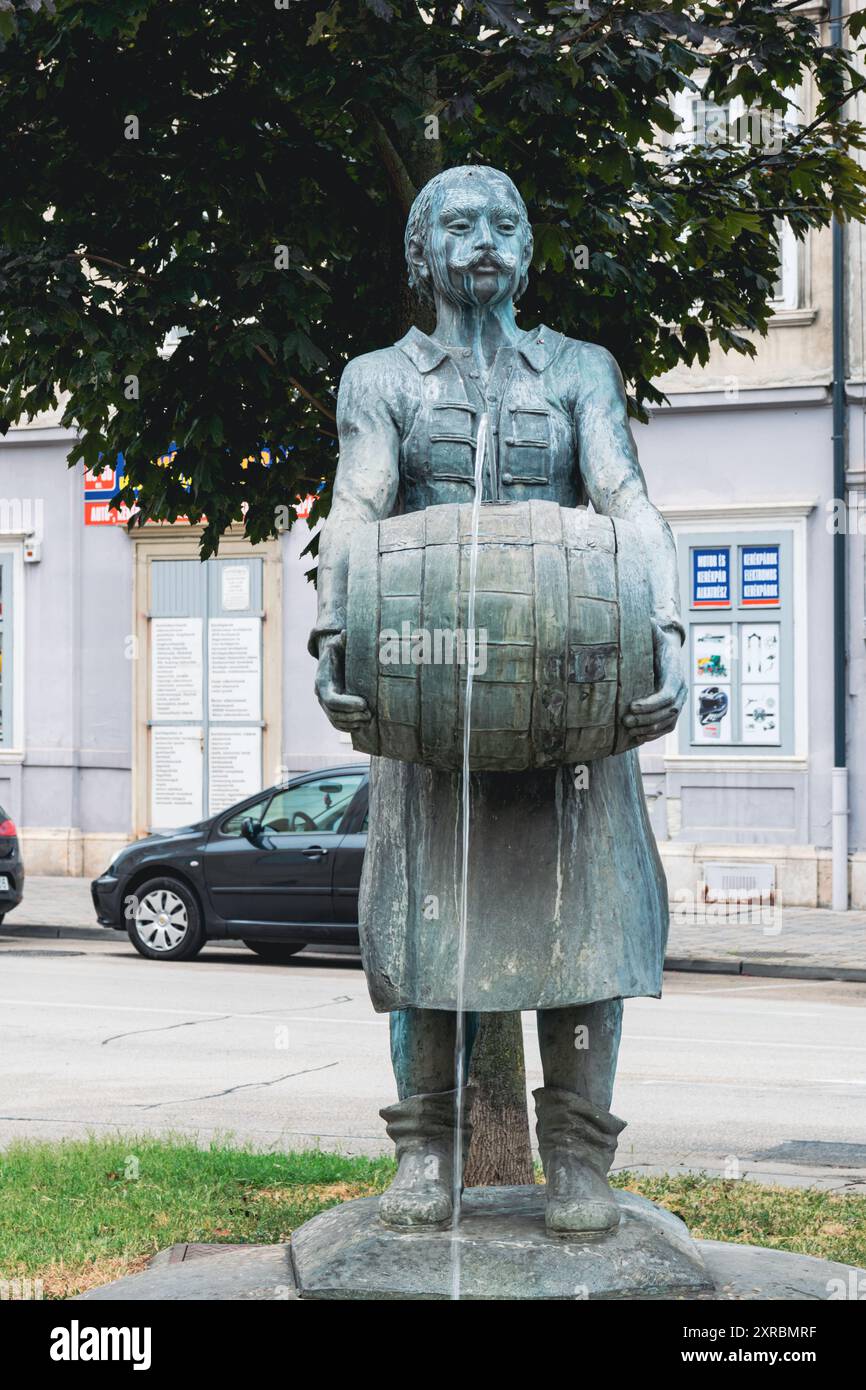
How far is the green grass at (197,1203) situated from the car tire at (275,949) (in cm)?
837

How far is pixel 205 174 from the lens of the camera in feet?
19.8

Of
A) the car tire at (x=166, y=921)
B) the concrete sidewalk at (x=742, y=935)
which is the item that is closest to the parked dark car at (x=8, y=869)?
the concrete sidewalk at (x=742, y=935)

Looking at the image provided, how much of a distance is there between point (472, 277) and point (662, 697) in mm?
1092

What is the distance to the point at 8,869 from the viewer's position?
1680 centimetres

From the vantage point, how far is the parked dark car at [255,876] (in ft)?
49.0

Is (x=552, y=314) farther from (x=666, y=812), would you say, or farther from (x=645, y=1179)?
(x=666, y=812)

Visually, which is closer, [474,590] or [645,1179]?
[474,590]

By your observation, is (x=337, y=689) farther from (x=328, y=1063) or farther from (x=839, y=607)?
(x=839, y=607)

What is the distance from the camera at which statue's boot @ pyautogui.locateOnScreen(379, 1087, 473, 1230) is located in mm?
4082

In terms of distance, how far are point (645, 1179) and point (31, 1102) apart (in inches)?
127

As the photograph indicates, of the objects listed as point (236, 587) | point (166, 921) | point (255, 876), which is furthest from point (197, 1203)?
point (236, 587)

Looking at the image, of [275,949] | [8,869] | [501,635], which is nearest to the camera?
[501,635]
